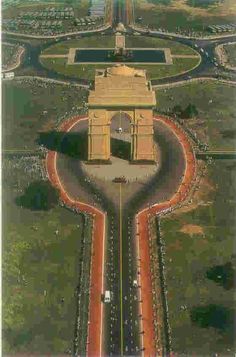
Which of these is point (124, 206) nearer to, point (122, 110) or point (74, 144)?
point (122, 110)

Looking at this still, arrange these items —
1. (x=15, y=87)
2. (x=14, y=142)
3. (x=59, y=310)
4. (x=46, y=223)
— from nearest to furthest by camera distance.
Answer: (x=59, y=310) → (x=46, y=223) → (x=14, y=142) → (x=15, y=87)

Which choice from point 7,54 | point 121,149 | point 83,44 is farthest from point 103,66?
point 121,149

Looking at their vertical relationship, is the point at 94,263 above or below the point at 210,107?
below

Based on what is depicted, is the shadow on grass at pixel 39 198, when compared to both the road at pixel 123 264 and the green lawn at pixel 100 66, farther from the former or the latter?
the green lawn at pixel 100 66

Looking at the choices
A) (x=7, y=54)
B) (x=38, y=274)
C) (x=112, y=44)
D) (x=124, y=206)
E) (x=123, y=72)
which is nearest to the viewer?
(x=38, y=274)

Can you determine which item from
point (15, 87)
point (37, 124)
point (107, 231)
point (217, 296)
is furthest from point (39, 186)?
point (15, 87)

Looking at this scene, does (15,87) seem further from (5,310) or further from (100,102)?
(5,310)

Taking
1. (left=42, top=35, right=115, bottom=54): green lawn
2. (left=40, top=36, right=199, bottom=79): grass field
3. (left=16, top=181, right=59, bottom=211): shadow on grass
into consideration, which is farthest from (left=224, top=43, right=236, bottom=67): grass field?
(left=16, top=181, right=59, bottom=211): shadow on grass
